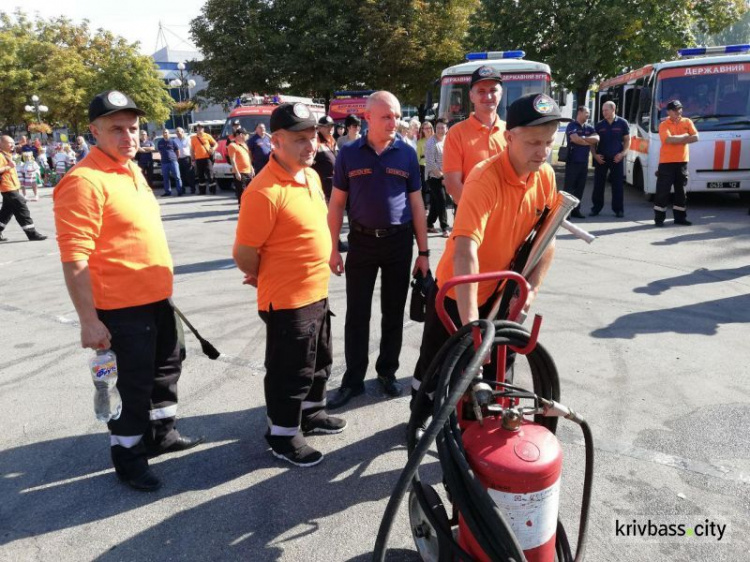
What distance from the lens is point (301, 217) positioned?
299 centimetres

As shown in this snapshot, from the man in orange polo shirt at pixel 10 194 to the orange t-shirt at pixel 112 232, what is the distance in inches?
344

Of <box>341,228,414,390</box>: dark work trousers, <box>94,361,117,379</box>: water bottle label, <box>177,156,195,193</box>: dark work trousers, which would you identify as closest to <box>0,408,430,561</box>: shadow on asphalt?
<box>341,228,414,390</box>: dark work trousers

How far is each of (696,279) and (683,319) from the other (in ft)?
5.00

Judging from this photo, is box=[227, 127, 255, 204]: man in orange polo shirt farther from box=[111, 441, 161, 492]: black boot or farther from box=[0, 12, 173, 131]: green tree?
box=[0, 12, 173, 131]: green tree

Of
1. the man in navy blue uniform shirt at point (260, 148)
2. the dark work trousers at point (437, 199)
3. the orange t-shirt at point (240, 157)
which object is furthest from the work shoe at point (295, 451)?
the orange t-shirt at point (240, 157)

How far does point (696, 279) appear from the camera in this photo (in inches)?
255

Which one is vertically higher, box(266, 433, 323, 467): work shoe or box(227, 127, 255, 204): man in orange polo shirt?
box(227, 127, 255, 204): man in orange polo shirt

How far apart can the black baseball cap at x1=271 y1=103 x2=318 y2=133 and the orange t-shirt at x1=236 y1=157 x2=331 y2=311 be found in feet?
0.63

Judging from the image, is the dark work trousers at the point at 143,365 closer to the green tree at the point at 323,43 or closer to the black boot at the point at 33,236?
the black boot at the point at 33,236

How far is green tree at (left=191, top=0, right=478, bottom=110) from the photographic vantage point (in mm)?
25156

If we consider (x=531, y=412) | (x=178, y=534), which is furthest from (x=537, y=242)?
(x=178, y=534)

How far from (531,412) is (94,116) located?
2.40 meters

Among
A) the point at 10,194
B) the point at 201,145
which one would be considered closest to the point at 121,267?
the point at 10,194

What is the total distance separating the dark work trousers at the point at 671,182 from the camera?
9242mm
